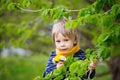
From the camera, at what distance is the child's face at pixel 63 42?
411 centimetres

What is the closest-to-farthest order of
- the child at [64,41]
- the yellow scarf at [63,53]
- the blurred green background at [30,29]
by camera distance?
the yellow scarf at [63,53], the child at [64,41], the blurred green background at [30,29]

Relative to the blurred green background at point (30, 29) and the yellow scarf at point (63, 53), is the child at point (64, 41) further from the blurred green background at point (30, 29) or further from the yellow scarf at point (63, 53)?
the blurred green background at point (30, 29)

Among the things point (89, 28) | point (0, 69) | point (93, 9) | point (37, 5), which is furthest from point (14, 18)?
point (93, 9)

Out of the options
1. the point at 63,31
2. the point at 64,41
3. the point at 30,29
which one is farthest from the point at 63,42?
the point at 30,29

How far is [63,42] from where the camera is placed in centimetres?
412

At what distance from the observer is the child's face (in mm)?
4105

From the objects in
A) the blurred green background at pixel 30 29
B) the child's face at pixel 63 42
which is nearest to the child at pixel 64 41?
the child's face at pixel 63 42

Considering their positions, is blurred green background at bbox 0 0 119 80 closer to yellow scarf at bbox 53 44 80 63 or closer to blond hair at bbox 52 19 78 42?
blond hair at bbox 52 19 78 42

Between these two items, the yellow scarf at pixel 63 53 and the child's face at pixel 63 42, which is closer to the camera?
the yellow scarf at pixel 63 53

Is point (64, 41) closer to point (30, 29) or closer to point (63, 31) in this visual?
point (63, 31)

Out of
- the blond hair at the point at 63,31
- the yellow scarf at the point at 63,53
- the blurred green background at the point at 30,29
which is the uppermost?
the blurred green background at the point at 30,29

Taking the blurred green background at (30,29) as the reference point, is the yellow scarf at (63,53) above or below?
below

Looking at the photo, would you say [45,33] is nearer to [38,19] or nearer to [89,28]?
[89,28]

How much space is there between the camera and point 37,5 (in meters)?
5.71
